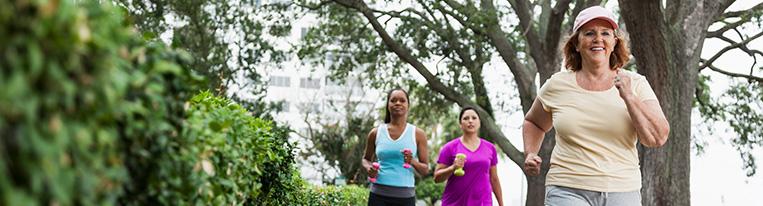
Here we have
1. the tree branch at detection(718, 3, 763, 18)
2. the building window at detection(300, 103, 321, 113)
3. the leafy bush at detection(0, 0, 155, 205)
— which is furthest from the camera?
the building window at detection(300, 103, 321, 113)

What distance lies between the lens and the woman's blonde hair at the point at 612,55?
5.30 m

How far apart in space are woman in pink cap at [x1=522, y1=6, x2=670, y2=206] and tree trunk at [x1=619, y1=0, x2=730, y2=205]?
6.41 m

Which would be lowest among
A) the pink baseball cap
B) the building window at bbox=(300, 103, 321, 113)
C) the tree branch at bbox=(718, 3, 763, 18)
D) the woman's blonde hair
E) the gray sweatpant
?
the gray sweatpant

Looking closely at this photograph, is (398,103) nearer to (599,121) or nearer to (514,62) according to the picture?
(599,121)

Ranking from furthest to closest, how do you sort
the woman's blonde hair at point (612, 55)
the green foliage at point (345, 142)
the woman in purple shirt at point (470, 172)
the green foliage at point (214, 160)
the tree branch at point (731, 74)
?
the green foliage at point (345, 142), the tree branch at point (731, 74), the woman in purple shirt at point (470, 172), the woman's blonde hair at point (612, 55), the green foliage at point (214, 160)

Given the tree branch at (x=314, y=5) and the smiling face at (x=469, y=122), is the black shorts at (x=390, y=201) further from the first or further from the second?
the tree branch at (x=314, y=5)

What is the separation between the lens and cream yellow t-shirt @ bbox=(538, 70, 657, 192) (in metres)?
4.88

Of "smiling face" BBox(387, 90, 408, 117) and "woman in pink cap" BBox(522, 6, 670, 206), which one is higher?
"smiling face" BBox(387, 90, 408, 117)

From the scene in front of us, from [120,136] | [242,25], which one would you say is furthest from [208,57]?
[120,136]

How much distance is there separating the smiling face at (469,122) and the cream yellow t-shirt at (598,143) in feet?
14.6

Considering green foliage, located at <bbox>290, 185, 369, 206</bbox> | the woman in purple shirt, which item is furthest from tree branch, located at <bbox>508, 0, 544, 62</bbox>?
the woman in purple shirt

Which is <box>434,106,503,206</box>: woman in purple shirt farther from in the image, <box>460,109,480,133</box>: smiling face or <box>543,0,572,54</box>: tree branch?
<box>543,0,572,54</box>: tree branch

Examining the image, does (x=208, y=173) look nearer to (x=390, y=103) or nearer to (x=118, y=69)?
(x=118, y=69)

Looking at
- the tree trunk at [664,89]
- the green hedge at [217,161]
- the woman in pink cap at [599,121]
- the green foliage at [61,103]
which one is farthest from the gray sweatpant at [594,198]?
the tree trunk at [664,89]
